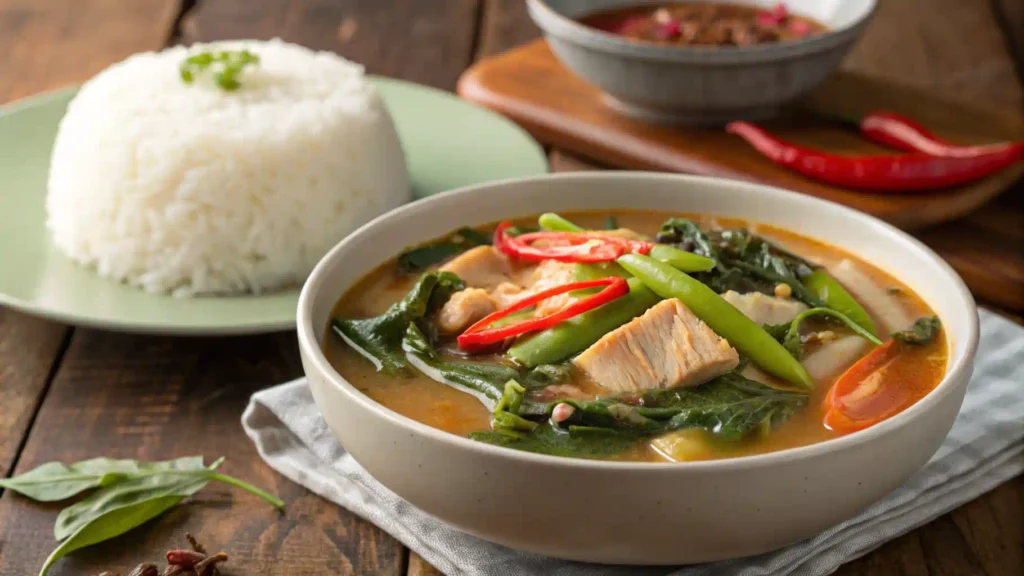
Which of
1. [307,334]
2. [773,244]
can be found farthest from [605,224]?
[307,334]

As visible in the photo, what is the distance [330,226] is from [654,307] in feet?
5.62

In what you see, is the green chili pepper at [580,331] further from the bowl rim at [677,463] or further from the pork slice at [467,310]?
the bowl rim at [677,463]

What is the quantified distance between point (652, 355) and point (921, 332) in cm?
61

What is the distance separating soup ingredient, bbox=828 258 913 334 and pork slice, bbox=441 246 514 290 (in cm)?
73

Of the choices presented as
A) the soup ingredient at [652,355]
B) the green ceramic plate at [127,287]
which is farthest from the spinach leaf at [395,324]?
the green ceramic plate at [127,287]

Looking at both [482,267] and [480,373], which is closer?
[480,373]

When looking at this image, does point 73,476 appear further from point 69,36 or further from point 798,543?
point 69,36

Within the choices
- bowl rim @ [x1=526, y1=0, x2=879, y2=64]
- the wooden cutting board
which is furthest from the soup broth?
bowl rim @ [x1=526, y1=0, x2=879, y2=64]

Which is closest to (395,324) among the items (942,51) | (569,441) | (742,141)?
(569,441)

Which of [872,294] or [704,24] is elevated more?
[872,294]

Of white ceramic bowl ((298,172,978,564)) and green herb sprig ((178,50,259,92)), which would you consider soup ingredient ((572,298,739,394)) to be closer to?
white ceramic bowl ((298,172,978,564))

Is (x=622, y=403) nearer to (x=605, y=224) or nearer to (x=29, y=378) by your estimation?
(x=605, y=224)

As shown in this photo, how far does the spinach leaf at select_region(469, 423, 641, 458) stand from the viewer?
2.02 m

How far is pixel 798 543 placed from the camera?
7.34 ft
